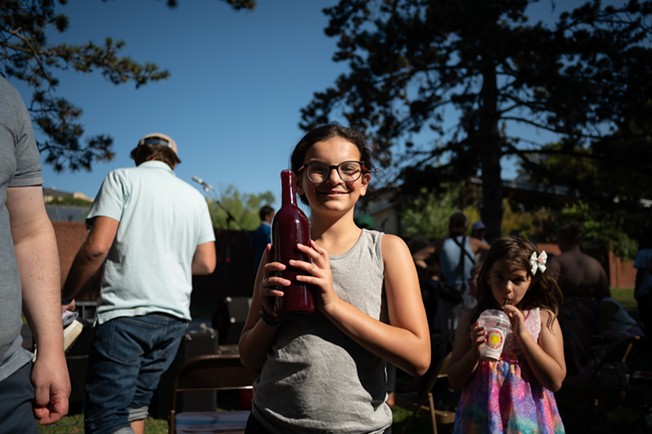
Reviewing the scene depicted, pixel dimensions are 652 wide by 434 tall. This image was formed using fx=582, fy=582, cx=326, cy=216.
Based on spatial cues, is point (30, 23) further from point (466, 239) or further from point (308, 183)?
point (308, 183)

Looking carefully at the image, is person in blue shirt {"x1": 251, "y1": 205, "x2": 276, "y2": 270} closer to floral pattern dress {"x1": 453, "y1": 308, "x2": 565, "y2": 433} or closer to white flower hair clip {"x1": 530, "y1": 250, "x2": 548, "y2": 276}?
white flower hair clip {"x1": 530, "y1": 250, "x2": 548, "y2": 276}

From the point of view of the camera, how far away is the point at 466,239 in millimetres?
6480

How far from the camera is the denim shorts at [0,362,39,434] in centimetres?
133

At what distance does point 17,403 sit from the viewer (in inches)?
53.4

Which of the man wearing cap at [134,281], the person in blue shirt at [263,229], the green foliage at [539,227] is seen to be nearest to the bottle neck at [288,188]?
the man wearing cap at [134,281]

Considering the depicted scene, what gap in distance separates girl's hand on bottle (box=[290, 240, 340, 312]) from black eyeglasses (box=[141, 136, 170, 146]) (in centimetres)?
209

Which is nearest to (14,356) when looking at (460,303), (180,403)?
(180,403)

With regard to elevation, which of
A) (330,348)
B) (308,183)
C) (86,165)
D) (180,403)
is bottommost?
(180,403)

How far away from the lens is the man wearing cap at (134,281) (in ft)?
8.87

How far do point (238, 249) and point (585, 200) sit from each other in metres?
13.3

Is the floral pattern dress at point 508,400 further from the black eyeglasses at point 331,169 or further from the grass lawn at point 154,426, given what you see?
the grass lawn at point 154,426

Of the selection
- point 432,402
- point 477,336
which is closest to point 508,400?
point 477,336

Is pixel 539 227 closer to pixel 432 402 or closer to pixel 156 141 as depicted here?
pixel 432 402

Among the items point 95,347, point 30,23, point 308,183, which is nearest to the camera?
point 308,183
